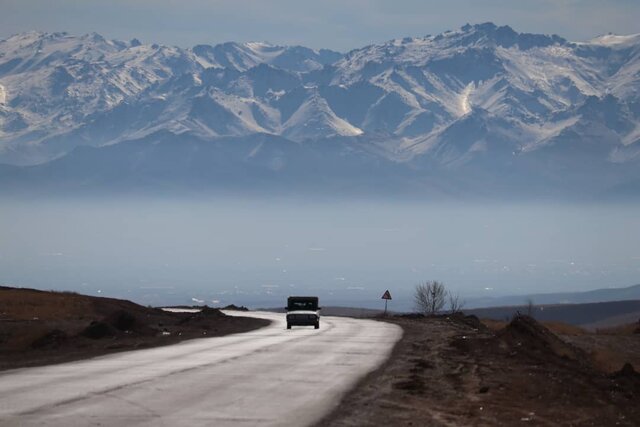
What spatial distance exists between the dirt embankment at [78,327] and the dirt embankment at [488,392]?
10.9 m

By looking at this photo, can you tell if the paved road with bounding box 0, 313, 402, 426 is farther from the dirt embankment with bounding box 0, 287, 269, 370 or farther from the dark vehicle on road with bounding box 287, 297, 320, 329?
the dark vehicle on road with bounding box 287, 297, 320, 329

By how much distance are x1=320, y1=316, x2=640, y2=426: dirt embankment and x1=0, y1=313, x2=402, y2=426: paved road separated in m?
0.88

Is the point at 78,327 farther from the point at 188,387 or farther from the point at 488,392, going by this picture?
the point at 488,392

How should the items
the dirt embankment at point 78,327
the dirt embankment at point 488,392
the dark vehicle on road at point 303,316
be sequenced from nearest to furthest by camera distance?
1. the dirt embankment at point 488,392
2. the dirt embankment at point 78,327
3. the dark vehicle on road at point 303,316

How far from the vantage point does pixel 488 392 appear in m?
30.5

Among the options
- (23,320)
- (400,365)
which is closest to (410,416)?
(400,365)

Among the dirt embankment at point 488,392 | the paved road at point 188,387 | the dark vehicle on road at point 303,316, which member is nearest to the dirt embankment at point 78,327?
the dark vehicle on road at point 303,316

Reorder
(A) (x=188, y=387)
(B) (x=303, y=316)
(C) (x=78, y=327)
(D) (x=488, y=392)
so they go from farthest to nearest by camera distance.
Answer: (B) (x=303, y=316), (C) (x=78, y=327), (D) (x=488, y=392), (A) (x=188, y=387)

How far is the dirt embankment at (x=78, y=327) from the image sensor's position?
145ft

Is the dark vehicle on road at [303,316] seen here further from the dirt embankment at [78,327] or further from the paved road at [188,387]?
the paved road at [188,387]

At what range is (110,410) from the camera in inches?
934

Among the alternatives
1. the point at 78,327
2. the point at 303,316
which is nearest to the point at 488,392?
the point at 78,327

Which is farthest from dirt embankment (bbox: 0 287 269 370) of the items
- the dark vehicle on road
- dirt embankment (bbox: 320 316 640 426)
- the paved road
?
dirt embankment (bbox: 320 316 640 426)

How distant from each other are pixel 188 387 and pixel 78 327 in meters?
30.4
